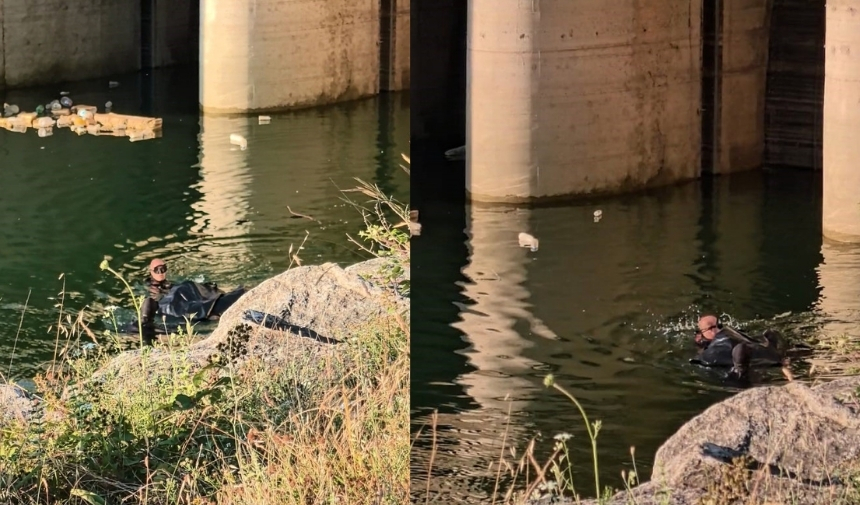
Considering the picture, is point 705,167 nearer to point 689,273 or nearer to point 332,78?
point 689,273

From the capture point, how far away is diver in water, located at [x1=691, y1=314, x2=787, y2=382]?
29.4 feet

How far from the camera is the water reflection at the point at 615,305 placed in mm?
7566

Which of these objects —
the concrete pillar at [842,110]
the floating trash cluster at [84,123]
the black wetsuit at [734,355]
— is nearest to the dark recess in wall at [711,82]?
the concrete pillar at [842,110]

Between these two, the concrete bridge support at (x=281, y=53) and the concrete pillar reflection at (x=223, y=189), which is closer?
the concrete pillar reflection at (x=223, y=189)

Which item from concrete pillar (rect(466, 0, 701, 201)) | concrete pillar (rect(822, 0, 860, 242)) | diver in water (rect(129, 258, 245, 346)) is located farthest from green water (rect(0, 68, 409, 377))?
concrete pillar (rect(822, 0, 860, 242))

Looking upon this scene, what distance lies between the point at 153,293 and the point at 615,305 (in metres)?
3.57

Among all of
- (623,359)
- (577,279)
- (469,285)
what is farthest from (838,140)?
(623,359)

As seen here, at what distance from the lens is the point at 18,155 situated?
1817cm

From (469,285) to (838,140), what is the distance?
3896 mm

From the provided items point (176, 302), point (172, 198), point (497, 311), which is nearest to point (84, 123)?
point (172, 198)

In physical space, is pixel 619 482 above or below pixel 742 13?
below

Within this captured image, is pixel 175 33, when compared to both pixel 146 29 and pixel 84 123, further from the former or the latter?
pixel 84 123

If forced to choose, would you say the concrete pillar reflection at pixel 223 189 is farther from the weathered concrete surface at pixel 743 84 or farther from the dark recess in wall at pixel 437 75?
the weathered concrete surface at pixel 743 84

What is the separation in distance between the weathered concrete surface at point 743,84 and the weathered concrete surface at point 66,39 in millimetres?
10755
